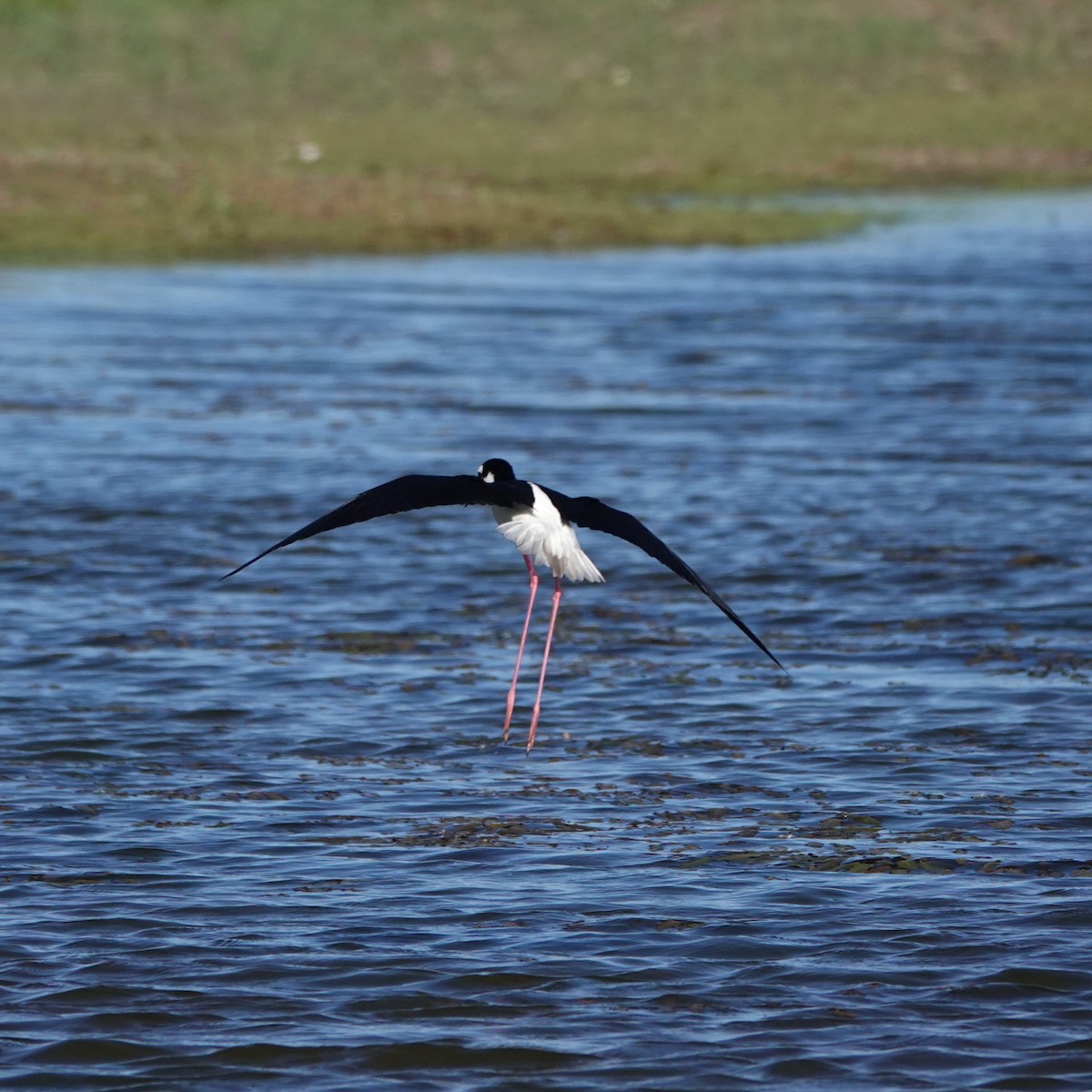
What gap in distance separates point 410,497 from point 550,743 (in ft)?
5.55

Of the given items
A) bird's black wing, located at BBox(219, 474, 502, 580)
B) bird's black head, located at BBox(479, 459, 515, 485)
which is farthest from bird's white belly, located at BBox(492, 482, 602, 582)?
bird's black head, located at BBox(479, 459, 515, 485)

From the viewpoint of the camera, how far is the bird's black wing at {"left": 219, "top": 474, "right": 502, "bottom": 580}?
812 centimetres

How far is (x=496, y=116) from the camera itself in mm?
49656

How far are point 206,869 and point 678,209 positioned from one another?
97.5 ft

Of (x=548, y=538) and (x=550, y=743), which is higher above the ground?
(x=548, y=538)

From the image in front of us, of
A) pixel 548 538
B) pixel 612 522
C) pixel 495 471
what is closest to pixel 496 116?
pixel 495 471

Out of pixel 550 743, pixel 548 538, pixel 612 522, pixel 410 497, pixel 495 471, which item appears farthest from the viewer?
pixel 550 743

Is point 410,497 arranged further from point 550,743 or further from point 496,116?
point 496,116

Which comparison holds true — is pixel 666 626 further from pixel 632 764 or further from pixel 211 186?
pixel 211 186

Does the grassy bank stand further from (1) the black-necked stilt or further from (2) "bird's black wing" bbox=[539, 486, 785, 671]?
(2) "bird's black wing" bbox=[539, 486, 785, 671]

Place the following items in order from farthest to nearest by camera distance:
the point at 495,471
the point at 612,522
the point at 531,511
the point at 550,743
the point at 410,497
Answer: the point at 550,743 < the point at 495,471 < the point at 531,511 < the point at 612,522 < the point at 410,497

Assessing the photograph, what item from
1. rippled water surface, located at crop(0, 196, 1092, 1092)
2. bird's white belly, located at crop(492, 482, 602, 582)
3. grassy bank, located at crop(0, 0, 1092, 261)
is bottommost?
rippled water surface, located at crop(0, 196, 1092, 1092)

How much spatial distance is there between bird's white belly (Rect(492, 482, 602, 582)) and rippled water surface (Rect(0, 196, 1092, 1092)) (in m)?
0.89

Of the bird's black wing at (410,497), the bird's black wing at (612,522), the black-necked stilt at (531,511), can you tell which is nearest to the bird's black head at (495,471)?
the black-necked stilt at (531,511)
